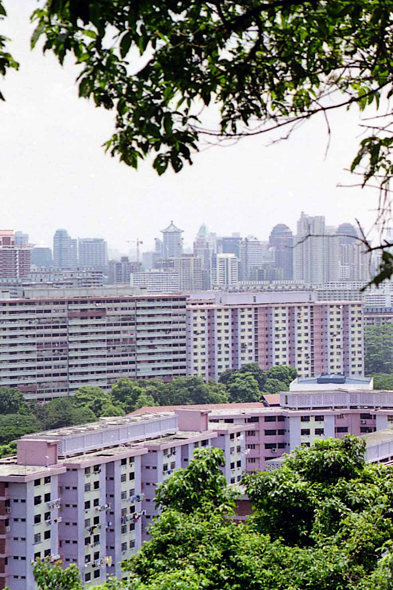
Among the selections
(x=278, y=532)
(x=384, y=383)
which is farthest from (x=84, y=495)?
(x=384, y=383)

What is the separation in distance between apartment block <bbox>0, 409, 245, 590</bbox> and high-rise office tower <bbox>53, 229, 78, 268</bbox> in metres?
45.5

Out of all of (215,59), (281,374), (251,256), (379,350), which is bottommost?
(281,374)

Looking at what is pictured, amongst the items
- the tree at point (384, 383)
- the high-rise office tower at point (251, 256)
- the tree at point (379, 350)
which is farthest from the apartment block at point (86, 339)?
the high-rise office tower at point (251, 256)

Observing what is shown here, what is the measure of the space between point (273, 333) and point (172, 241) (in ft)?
104

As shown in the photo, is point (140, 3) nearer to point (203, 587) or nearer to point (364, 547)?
point (203, 587)

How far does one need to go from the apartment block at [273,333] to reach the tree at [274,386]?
2.80m

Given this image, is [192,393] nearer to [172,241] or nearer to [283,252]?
[283,252]

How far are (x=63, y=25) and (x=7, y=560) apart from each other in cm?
700

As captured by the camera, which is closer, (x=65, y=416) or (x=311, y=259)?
(x=65, y=416)

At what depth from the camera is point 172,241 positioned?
5678cm

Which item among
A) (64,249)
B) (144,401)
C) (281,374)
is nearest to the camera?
(144,401)

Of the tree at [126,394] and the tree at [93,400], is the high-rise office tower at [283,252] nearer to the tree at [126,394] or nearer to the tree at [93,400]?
the tree at [126,394]

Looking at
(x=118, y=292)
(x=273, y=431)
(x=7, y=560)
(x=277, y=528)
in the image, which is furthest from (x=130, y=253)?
(x=277, y=528)

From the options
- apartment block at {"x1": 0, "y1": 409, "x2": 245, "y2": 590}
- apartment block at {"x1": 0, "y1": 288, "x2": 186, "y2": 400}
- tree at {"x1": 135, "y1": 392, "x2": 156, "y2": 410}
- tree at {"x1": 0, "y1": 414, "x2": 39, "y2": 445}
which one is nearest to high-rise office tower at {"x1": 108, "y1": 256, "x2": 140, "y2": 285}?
apartment block at {"x1": 0, "y1": 288, "x2": 186, "y2": 400}
